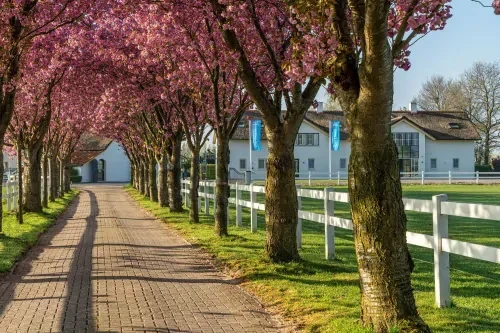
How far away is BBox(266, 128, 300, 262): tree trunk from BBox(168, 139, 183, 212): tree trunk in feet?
48.4

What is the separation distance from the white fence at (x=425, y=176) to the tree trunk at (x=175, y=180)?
1156 inches

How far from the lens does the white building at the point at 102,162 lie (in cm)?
8988

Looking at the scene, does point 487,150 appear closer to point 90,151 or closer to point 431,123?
point 431,123

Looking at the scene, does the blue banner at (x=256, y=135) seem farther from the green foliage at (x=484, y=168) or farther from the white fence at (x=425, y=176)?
the green foliage at (x=484, y=168)

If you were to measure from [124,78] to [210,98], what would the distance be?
4557 mm

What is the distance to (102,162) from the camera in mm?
92375

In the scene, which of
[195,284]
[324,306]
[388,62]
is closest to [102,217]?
[195,284]

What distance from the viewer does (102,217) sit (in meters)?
25.5

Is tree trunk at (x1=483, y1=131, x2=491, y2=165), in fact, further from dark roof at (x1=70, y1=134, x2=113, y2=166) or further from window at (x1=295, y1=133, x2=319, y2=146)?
dark roof at (x1=70, y1=134, x2=113, y2=166)

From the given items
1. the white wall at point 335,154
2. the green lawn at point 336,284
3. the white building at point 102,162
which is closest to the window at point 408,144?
the white wall at point 335,154

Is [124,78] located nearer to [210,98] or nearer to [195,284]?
[210,98]

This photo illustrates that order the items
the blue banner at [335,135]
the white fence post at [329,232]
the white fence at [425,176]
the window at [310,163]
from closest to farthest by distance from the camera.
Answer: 1. the white fence post at [329,232]
2. the white fence at [425,176]
3. the blue banner at [335,135]
4. the window at [310,163]

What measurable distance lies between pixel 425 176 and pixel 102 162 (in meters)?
43.7

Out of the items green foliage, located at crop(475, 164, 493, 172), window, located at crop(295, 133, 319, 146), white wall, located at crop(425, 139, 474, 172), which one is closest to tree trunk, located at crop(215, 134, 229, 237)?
window, located at crop(295, 133, 319, 146)
